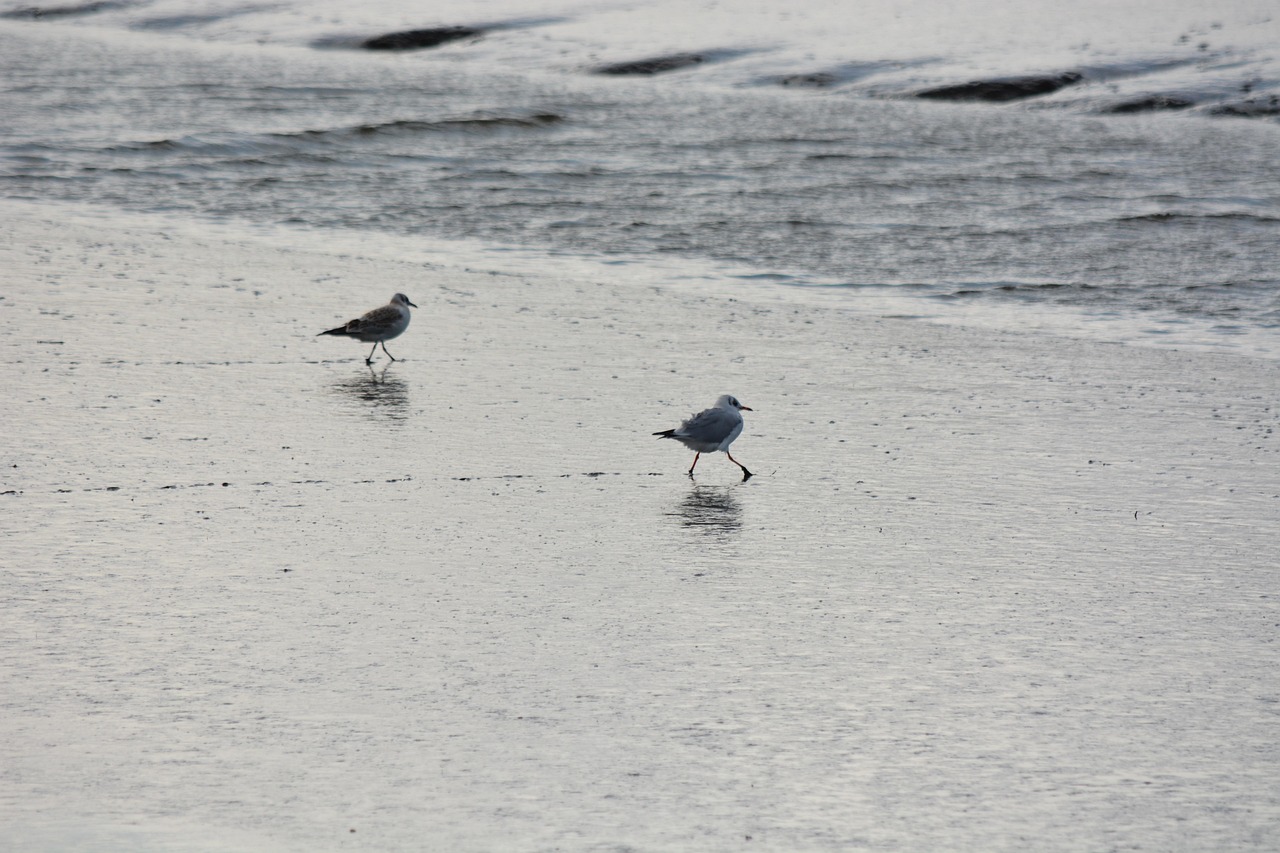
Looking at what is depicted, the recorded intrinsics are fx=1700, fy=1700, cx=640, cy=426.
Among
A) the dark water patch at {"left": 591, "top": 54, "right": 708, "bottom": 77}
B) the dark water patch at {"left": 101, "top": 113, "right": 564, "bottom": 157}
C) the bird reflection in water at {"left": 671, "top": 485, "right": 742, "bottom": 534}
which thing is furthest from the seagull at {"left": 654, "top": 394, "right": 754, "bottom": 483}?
the dark water patch at {"left": 591, "top": 54, "right": 708, "bottom": 77}

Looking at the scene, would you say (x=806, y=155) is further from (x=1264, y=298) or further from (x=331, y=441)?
(x=331, y=441)

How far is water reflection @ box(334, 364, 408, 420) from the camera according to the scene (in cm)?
834

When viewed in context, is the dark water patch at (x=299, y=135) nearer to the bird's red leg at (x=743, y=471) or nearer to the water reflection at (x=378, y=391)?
the water reflection at (x=378, y=391)

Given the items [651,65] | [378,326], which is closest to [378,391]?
[378,326]

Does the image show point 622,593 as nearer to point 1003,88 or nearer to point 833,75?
point 1003,88

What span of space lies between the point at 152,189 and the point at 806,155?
24.0 ft

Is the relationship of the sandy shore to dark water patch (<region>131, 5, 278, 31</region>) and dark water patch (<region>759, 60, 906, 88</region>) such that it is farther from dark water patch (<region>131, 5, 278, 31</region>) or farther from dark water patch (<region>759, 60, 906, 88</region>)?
dark water patch (<region>131, 5, 278, 31</region>)

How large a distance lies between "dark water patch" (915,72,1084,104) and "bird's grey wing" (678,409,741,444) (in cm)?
1924

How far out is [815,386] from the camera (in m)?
Answer: 9.09

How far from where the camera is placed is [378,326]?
955 centimetres

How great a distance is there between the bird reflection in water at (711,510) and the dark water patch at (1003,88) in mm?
19441

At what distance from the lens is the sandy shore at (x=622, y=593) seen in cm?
417

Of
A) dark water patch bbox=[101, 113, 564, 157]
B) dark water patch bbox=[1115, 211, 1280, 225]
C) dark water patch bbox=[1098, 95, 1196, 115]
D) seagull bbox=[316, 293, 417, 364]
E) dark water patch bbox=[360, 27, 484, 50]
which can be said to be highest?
dark water patch bbox=[360, 27, 484, 50]

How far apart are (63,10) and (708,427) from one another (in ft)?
114
